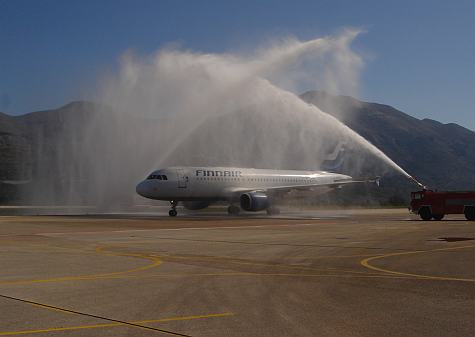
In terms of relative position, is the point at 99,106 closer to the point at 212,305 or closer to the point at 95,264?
the point at 95,264

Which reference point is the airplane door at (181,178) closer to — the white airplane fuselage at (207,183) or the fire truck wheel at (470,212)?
the white airplane fuselage at (207,183)

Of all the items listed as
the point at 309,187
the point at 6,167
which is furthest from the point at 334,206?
the point at 6,167

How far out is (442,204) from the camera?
42.6 meters

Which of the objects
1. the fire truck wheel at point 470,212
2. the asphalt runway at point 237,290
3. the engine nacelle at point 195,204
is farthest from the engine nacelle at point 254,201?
the asphalt runway at point 237,290

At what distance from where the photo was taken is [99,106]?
2827 inches

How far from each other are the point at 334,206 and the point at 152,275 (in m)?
70.1

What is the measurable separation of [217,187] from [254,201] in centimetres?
423

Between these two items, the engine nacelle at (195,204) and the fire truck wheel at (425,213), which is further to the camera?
the engine nacelle at (195,204)

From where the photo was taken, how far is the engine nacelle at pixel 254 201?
52444 millimetres

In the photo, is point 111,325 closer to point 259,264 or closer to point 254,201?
point 259,264

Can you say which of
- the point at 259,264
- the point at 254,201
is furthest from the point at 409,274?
the point at 254,201

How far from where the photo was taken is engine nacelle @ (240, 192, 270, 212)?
5244cm

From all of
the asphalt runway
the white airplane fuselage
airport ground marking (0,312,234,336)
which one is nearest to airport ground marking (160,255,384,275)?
the asphalt runway

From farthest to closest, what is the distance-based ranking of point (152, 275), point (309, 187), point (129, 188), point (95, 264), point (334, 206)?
point (334, 206), point (129, 188), point (309, 187), point (95, 264), point (152, 275)
